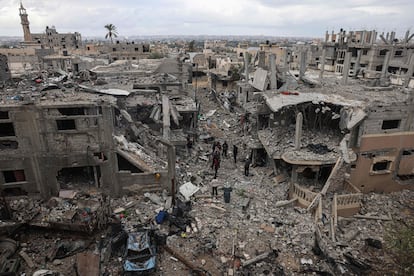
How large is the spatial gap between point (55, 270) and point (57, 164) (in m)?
4.67

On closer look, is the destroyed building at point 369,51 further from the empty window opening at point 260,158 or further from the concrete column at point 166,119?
the concrete column at point 166,119


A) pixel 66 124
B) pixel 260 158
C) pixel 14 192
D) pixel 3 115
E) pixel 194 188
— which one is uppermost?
pixel 3 115

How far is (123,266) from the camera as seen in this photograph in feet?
32.1

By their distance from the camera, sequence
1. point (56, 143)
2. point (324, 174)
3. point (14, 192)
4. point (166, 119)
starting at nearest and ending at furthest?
point (56, 143) < point (14, 192) < point (324, 174) < point (166, 119)

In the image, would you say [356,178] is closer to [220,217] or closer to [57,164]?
[220,217]

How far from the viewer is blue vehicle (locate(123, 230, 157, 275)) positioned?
9.73m

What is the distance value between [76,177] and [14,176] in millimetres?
→ 2714

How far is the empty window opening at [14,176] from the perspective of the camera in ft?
42.4

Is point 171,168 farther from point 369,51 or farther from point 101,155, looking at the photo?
point 369,51

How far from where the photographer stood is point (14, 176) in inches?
515

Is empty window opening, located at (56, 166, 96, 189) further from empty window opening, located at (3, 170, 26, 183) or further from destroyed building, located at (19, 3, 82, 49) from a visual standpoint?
destroyed building, located at (19, 3, 82, 49)

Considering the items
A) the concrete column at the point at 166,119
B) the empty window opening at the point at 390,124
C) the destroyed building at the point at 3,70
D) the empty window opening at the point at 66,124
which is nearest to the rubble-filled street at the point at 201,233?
the empty window opening at the point at 66,124

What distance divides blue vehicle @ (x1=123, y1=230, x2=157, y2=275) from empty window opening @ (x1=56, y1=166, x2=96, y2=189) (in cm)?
490

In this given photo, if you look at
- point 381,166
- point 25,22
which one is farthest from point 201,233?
point 25,22
